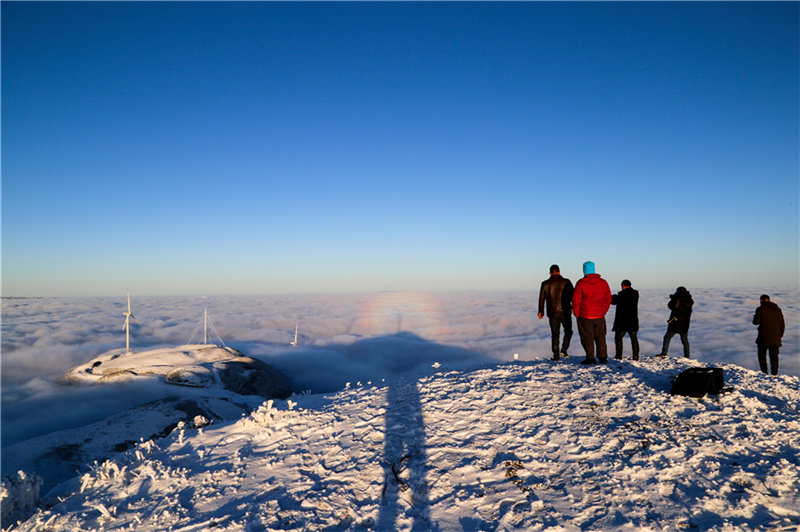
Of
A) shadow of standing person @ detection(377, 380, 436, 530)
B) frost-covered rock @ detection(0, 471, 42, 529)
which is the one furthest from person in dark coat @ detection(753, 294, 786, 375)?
frost-covered rock @ detection(0, 471, 42, 529)

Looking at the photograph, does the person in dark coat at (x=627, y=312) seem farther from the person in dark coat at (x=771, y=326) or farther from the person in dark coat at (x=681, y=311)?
the person in dark coat at (x=771, y=326)

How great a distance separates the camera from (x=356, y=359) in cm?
10106

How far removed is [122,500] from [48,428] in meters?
53.7

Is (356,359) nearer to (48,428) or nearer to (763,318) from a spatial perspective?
(48,428)

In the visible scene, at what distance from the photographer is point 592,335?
9.46 m

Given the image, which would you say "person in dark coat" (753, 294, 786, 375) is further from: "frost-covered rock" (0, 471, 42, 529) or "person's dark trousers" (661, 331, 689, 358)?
"frost-covered rock" (0, 471, 42, 529)

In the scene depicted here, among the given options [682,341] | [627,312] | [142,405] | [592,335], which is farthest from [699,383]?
[142,405]

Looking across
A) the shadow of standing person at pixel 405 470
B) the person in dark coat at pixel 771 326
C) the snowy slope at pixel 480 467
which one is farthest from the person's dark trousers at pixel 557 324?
the person in dark coat at pixel 771 326

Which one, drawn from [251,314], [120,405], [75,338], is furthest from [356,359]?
[251,314]

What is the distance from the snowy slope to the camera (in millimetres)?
4152

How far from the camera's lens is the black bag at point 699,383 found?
691cm

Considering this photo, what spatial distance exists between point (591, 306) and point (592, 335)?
2.76 feet

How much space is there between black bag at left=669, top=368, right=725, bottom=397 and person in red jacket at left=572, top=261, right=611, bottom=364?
90.2 inches

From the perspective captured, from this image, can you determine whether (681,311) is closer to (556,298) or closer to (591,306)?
(591,306)
